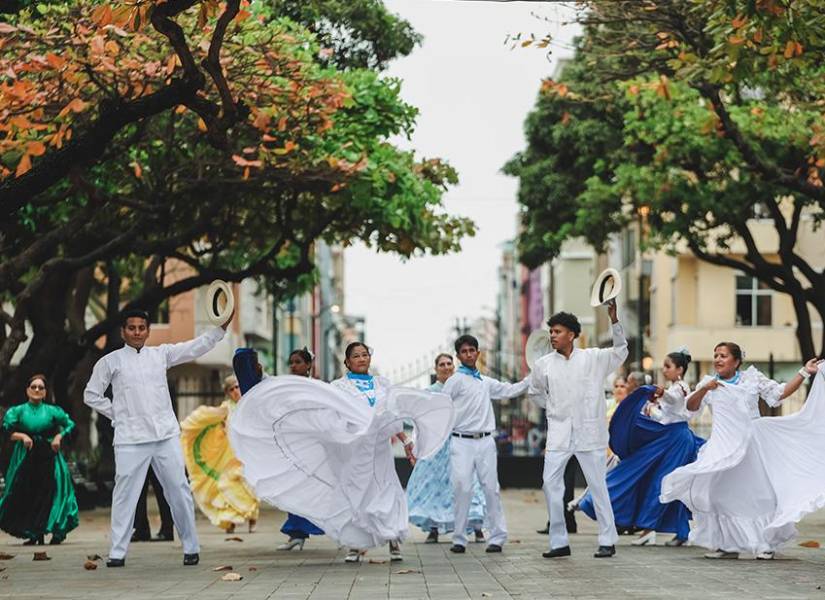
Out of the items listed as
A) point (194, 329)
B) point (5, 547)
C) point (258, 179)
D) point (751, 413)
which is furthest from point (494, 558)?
point (194, 329)

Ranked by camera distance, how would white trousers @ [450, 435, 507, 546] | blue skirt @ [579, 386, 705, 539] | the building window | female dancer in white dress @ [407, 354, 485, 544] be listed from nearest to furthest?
white trousers @ [450, 435, 507, 546]
blue skirt @ [579, 386, 705, 539]
female dancer in white dress @ [407, 354, 485, 544]
the building window

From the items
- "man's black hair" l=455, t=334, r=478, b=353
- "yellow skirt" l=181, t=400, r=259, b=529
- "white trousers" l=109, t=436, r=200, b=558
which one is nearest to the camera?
"white trousers" l=109, t=436, r=200, b=558

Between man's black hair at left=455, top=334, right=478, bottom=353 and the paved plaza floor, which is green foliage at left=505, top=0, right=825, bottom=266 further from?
the paved plaza floor

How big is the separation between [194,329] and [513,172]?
13252 millimetres

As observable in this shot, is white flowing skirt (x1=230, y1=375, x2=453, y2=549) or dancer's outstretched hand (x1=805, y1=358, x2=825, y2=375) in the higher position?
dancer's outstretched hand (x1=805, y1=358, x2=825, y2=375)

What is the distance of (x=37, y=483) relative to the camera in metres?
19.2

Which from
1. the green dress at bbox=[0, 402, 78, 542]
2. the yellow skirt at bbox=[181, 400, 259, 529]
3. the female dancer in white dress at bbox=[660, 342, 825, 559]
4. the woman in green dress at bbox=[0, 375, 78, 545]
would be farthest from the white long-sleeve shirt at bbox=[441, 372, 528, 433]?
the green dress at bbox=[0, 402, 78, 542]

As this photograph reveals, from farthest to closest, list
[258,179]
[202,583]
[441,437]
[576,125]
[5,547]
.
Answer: [576,125] < [258,179] < [5,547] < [441,437] < [202,583]

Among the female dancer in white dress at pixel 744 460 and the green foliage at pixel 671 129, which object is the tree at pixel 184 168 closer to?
the green foliage at pixel 671 129

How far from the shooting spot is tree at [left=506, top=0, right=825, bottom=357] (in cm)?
1748

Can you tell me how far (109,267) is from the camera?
29219 millimetres

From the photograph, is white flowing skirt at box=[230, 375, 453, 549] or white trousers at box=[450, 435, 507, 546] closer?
white flowing skirt at box=[230, 375, 453, 549]

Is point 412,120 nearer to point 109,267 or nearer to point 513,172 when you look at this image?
point 109,267

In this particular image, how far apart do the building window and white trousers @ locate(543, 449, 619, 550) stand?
39.2 meters
